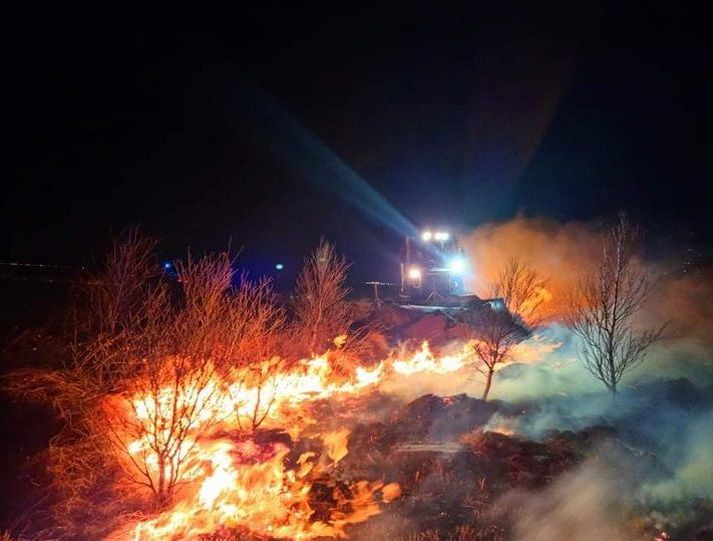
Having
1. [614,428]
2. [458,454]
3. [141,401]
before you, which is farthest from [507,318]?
[141,401]

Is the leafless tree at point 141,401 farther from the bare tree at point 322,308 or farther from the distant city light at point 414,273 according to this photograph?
the distant city light at point 414,273

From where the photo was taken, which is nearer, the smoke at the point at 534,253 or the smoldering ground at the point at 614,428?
the smoldering ground at the point at 614,428

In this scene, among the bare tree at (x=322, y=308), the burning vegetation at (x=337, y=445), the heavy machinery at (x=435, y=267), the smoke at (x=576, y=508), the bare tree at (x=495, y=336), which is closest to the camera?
the smoke at (x=576, y=508)

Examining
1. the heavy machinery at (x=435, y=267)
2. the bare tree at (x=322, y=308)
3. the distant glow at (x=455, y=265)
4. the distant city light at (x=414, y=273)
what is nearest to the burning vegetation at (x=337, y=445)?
the bare tree at (x=322, y=308)

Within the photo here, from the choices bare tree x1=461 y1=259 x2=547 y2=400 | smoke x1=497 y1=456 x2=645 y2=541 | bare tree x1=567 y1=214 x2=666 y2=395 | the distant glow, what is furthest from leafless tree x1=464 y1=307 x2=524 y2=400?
the distant glow

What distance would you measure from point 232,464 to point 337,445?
2.97 meters

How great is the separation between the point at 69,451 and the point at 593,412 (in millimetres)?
14510

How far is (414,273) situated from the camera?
29.2 metres

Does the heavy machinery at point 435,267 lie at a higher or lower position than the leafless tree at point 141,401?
higher

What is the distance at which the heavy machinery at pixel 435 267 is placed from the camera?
2906cm

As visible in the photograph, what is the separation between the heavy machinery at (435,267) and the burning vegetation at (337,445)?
420 inches

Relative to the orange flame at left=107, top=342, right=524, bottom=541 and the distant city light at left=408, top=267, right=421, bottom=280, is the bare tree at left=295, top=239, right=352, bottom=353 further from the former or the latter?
the distant city light at left=408, top=267, right=421, bottom=280

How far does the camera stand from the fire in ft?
30.2

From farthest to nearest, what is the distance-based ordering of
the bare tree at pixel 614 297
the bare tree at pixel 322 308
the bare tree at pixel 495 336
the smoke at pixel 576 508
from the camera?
the bare tree at pixel 322 308 < the bare tree at pixel 495 336 < the bare tree at pixel 614 297 < the smoke at pixel 576 508
